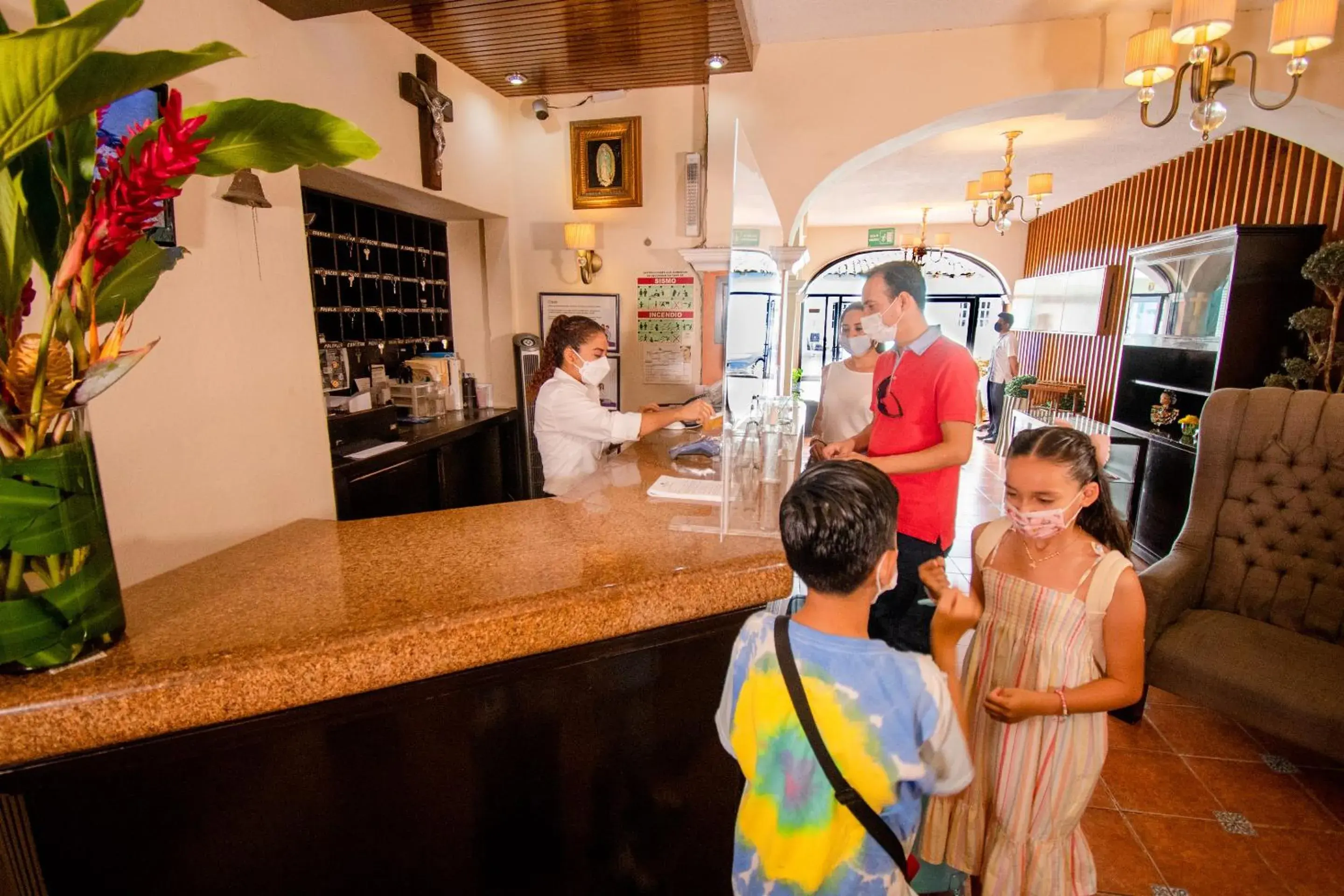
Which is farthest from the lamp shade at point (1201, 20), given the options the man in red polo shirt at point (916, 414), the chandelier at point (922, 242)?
the chandelier at point (922, 242)

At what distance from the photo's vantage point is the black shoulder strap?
82 cm

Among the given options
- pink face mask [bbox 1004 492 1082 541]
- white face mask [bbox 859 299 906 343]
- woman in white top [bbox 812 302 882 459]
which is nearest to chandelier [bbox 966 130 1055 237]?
woman in white top [bbox 812 302 882 459]

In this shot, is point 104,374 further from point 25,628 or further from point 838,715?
point 838,715

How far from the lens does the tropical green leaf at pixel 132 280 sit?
0.86m

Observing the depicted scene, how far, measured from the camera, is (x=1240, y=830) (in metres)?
1.87

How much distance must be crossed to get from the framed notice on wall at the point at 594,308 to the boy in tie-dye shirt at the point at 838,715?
10.3 feet

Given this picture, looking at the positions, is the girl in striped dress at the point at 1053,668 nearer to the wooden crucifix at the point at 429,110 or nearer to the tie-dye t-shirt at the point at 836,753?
the tie-dye t-shirt at the point at 836,753

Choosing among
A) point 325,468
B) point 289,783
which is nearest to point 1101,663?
point 289,783

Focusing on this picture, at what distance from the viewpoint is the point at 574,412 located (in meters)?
2.17

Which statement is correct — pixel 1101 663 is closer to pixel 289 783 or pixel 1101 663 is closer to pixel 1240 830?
pixel 1240 830

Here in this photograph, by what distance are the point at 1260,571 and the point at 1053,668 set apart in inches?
66.5

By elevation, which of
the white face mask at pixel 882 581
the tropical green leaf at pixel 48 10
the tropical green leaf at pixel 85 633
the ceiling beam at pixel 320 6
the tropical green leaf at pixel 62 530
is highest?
the ceiling beam at pixel 320 6

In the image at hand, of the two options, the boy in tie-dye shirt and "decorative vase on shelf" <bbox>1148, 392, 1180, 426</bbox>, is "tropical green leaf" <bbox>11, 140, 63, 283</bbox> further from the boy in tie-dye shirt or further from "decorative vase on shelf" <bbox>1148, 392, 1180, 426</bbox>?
"decorative vase on shelf" <bbox>1148, 392, 1180, 426</bbox>

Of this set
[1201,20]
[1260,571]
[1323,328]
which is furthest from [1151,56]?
[1323,328]
